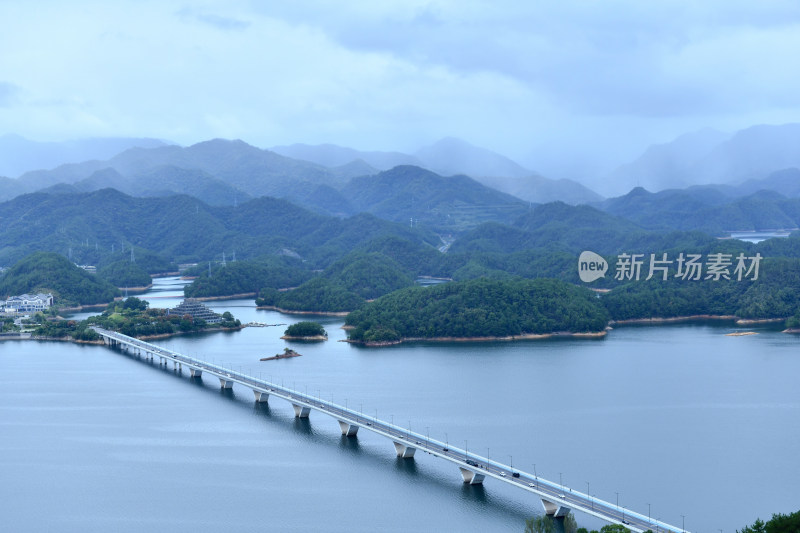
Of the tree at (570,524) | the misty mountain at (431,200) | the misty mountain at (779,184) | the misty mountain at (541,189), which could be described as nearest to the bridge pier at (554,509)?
the tree at (570,524)

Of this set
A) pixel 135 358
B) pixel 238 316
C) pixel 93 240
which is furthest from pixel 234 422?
pixel 93 240

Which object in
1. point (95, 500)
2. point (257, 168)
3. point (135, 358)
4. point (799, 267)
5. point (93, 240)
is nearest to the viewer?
point (95, 500)

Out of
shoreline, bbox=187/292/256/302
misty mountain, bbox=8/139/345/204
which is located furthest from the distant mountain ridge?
shoreline, bbox=187/292/256/302

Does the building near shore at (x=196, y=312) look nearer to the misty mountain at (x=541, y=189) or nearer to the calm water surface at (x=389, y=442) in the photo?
the calm water surface at (x=389, y=442)

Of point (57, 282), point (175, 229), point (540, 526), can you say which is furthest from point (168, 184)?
point (540, 526)

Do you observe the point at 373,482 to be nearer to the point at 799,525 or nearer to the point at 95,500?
the point at 95,500

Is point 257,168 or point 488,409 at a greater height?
point 257,168
